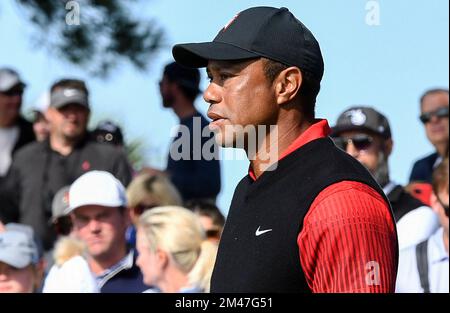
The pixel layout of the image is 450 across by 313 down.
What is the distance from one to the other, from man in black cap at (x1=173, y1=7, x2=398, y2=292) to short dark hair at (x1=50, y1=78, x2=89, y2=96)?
11.5 feet

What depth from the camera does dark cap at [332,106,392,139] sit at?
5402 millimetres

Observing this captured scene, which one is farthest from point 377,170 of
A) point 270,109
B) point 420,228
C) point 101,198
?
point 270,109

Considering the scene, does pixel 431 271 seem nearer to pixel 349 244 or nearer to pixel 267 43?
pixel 267 43

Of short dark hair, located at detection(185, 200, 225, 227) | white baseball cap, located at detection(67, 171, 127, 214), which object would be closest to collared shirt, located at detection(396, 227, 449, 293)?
short dark hair, located at detection(185, 200, 225, 227)

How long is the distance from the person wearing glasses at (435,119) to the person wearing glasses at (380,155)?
0.45 m

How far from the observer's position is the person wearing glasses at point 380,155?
503cm

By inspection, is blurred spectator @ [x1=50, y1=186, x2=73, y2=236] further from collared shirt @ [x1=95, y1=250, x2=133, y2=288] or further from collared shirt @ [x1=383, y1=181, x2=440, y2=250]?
collared shirt @ [x1=383, y1=181, x2=440, y2=250]

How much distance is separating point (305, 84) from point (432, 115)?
11.3 ft

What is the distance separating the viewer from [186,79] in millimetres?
5965

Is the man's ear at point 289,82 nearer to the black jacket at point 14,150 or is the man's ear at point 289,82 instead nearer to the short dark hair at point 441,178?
the short dark hair at point 441,178

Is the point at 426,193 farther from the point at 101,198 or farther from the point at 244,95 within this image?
the point at 244,95

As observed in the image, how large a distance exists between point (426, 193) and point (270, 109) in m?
3.39

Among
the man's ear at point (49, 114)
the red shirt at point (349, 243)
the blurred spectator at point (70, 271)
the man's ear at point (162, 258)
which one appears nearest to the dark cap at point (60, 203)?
the blurred spectator at point (70, 271)

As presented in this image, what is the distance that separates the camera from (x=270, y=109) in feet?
8.23
